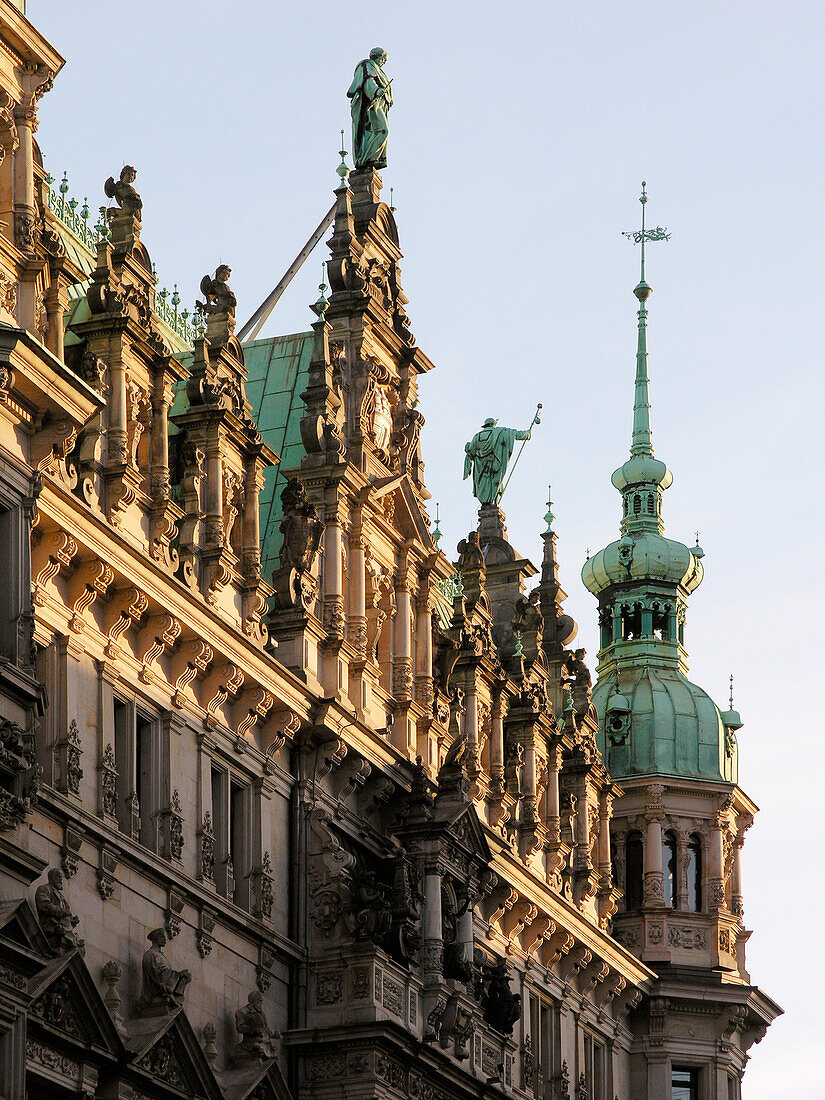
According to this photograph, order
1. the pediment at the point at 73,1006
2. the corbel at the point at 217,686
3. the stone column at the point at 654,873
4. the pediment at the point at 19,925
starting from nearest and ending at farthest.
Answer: the pediment at the point at 19,925 → the pediment at the point at 73,1006 → the corbel at the point at 217,686 → the stone column at the point at 654,873

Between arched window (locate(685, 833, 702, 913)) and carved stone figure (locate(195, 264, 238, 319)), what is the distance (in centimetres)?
2446

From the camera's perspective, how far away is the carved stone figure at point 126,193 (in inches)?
1697

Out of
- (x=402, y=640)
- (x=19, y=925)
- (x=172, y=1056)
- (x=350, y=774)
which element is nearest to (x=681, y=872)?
(x=402, y=640)

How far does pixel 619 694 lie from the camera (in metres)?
67.0

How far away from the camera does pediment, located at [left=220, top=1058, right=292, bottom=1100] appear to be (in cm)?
3997

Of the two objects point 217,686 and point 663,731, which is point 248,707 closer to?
point 217,686

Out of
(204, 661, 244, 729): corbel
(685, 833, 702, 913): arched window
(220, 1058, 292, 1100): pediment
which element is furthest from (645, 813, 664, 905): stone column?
(204, 661, 244, 729): corbel

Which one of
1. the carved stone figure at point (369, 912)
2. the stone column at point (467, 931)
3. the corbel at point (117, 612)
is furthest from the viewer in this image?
the stone column at point (467, 931)

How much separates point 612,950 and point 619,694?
31.0ft

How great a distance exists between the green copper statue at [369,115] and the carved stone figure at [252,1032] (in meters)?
19.6

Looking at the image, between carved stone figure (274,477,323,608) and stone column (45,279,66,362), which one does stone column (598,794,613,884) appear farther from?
stone column (45,279,66,362)

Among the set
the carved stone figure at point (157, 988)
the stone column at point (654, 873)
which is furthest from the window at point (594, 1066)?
the carved stone figure at point (157, 988)

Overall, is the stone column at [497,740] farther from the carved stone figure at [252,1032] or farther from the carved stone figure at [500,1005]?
the carved stone figure at [252,1032]

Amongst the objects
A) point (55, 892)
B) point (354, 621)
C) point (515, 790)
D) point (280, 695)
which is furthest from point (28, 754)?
point (515, 790)
